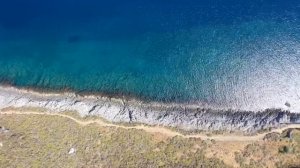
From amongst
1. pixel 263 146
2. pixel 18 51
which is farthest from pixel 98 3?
pixel 263 146

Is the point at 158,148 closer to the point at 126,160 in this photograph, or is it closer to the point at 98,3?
the point at 126,160

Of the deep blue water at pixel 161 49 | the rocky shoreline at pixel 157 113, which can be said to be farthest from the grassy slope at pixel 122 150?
the deep blue water at pixel 161 49

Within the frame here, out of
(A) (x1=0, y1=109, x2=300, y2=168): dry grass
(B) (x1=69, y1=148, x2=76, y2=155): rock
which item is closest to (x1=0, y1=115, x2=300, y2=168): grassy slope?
(A) (x1=0, y1=109, x2=300, y2=168): dry grass

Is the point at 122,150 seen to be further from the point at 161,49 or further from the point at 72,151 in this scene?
the point at 161,49

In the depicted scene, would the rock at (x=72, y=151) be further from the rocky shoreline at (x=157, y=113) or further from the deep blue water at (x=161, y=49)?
the deep blue water at (x=161, y=49)

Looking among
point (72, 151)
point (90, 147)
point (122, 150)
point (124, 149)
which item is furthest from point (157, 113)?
point (72, 151)

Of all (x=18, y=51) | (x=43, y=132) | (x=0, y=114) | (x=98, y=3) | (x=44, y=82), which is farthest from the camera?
(x=98, y=3)
